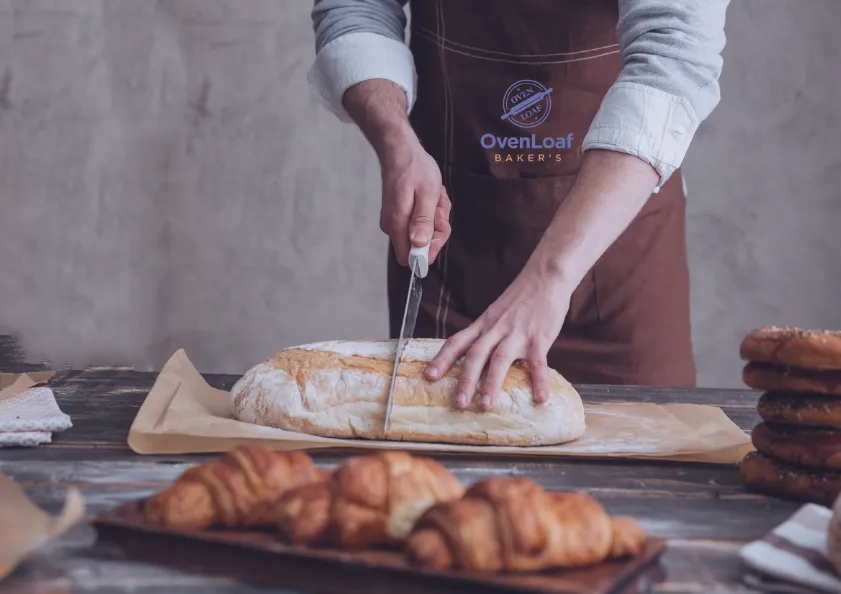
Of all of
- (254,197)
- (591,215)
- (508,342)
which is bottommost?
(508,342)

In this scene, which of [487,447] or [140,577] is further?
[487,447]

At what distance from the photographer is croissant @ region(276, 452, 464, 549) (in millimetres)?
821

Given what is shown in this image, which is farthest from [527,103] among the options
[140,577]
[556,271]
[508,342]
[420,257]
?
[140,577]

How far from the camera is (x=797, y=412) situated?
1146mm

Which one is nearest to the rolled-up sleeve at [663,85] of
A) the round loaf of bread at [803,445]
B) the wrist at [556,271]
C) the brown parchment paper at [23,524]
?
the wrist at [556,271]

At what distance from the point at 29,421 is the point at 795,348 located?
1.07 m

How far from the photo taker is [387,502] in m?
0.84

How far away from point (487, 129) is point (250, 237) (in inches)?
68.0

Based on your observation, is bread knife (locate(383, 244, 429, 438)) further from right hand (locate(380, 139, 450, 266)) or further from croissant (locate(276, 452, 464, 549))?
croissant (locate(276, 452, 464, 549))

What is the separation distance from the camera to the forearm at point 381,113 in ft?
6.45

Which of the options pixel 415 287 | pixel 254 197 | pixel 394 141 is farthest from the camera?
pixel 254 197

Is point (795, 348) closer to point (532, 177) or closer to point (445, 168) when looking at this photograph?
point (532, 177)

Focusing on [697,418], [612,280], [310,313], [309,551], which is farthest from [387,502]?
[310,313]

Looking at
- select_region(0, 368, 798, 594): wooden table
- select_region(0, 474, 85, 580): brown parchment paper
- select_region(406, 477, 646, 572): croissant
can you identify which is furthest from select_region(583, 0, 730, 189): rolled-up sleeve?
select_region(0, 474, 85, 580): brown parchment paper
